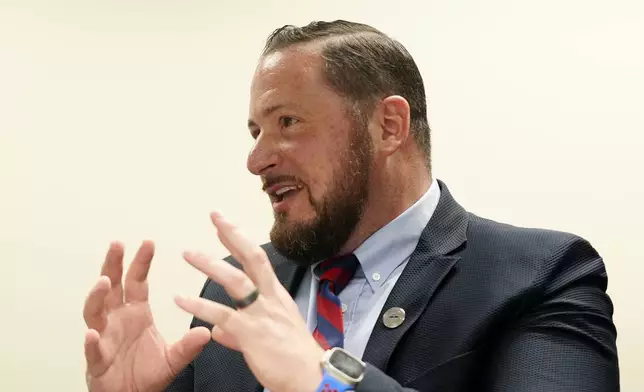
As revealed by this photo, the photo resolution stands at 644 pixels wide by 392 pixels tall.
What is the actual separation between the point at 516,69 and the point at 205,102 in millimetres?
863

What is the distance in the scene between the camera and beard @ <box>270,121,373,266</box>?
1.41 metres

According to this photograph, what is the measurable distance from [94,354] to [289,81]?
2.07ft

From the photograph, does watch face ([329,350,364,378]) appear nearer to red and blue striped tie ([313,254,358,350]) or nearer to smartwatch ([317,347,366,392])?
smartwatch ([317,347,366,392])

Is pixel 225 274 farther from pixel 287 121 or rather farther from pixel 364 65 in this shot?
pixel 364 65

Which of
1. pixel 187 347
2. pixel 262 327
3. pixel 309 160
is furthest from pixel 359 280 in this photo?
pixel 262 327

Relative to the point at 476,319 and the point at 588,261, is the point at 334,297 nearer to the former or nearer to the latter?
the point at 476,319

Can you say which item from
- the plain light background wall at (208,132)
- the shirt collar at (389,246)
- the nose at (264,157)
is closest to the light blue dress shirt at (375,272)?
the shirt collar at (389,246)

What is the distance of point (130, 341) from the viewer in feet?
4.13

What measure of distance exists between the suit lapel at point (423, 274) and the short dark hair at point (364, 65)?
0.20 metres

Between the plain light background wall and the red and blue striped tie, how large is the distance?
0.57 metres

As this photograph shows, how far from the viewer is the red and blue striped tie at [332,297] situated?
1.31 metres

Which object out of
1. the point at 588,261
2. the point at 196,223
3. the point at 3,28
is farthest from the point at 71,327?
the point at 588,261

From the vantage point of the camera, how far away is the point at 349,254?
1444 mm

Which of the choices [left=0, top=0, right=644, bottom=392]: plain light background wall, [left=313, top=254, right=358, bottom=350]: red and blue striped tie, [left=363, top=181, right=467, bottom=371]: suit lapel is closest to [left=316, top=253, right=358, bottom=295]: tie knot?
[left=313, top=254, right=358, bottom=350]: red and blue striped tie
